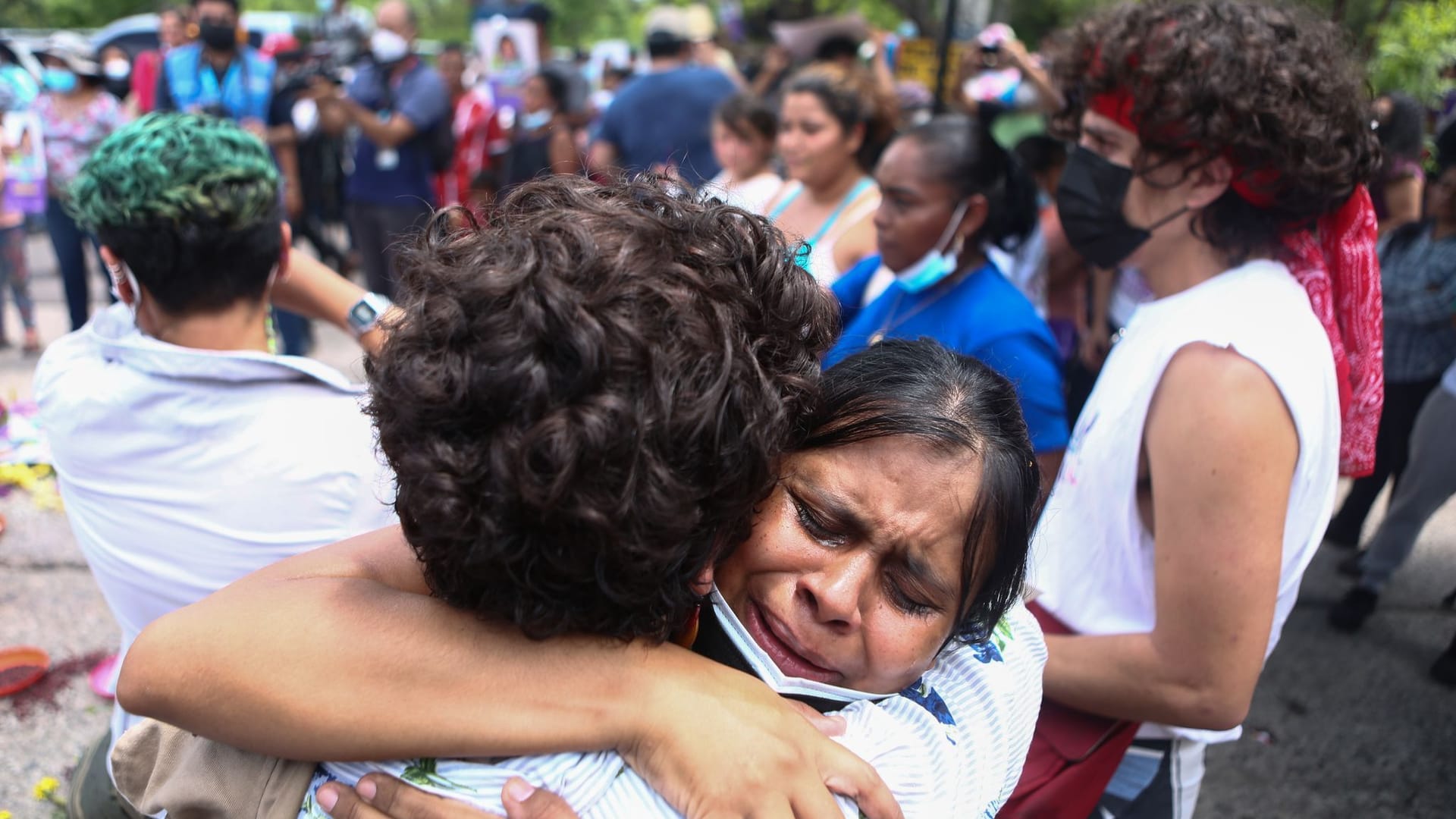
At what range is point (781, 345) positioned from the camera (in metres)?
1.08

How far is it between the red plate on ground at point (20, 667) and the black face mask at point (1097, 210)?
362 centimetres

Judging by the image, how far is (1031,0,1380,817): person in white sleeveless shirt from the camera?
1.58 metres

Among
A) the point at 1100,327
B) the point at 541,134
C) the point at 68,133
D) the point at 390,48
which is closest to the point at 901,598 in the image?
the point at 1100,327

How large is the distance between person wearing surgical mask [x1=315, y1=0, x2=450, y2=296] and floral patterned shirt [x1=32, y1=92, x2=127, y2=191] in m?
1.61

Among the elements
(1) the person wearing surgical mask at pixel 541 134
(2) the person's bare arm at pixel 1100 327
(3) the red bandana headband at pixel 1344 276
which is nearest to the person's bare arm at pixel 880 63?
(2) the person's bare arm at pixel 1100 327

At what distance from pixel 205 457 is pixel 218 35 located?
18.5 feet

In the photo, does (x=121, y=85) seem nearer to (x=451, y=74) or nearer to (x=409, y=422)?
(x=451, y=74)

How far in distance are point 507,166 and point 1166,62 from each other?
7750mm

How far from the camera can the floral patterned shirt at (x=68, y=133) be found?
695 cm

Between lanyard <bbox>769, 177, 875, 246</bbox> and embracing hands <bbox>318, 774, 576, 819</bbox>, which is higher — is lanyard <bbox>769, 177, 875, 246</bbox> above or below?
below

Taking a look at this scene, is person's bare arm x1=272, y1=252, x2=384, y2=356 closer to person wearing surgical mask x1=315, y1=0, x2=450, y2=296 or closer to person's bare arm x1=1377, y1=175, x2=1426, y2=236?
person wearing surgical mask x1=315, y1=0, x2=450, y2=296

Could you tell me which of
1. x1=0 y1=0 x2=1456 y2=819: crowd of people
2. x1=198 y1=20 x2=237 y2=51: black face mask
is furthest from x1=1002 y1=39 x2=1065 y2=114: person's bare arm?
x1=198 y1=20 x2=237 y2=51: black face mask

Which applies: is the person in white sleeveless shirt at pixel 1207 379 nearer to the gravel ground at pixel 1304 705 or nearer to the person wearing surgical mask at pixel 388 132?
the gravel ground at pixel 1304 705

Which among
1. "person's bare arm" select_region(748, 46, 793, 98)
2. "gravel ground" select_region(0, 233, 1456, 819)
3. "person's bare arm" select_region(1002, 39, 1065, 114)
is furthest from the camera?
"person's bare arm" select_region(748, 46, 793, 98)
